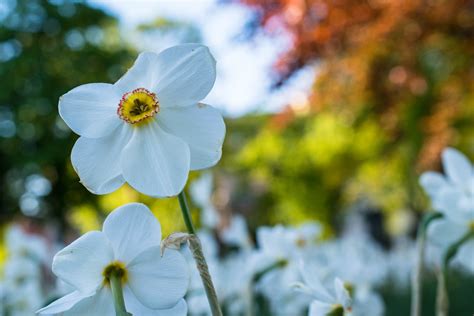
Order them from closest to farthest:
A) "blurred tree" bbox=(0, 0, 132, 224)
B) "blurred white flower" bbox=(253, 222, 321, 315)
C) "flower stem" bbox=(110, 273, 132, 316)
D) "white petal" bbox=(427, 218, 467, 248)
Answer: "flower stem" bbox=(110, 273, 132, 316) < "white petal" bbox=(427, 218, 467, 248) < "blurred white flower" bbox=(253, 222, 321, 315) < "blurred tree" bbox=(0, 0, 132, 224)

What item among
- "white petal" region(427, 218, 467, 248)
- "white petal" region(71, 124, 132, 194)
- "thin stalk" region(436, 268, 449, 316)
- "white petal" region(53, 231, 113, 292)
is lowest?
"thin stalk" region(436, 268, 449, 316)

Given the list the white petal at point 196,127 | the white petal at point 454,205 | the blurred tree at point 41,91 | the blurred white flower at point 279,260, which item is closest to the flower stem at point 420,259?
the white petal at point 454,205

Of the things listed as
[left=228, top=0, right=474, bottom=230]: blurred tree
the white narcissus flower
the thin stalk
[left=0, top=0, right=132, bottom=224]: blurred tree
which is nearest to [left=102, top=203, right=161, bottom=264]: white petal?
the white narcissus flower

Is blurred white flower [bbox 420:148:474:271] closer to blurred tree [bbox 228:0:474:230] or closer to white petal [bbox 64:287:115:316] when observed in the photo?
white petal [bbox 64:287:115:316]

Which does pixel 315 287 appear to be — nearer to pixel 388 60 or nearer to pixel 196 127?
pixel 196 127

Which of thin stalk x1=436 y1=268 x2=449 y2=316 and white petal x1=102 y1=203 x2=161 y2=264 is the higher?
white petal x1=102 y1=203 x2=161 y2=264

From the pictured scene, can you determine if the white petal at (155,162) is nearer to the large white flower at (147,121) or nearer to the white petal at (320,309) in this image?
the large white flower at (147,121)

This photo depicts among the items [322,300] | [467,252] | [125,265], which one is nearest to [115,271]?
[125,265]
